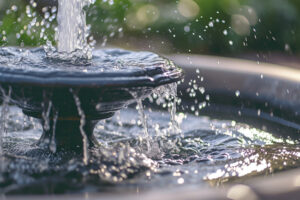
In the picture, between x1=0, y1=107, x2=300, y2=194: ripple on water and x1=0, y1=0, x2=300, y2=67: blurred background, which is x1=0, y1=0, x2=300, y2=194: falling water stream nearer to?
x1=0, y1=107, x2=300, y2=194: ripple on water

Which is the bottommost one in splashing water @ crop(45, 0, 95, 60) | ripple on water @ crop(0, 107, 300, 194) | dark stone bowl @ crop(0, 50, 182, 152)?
ripple on water @ crop(0, 107, 300, 194)

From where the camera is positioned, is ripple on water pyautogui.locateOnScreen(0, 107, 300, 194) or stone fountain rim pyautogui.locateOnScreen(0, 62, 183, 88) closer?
stone fountain rim pyautogui.locateOnScreen(0, 62, 183, 88)

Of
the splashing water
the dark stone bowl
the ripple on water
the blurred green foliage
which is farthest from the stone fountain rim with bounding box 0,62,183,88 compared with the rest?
the blurred green foliage

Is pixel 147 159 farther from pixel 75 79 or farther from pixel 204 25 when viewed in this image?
pixel 204 25

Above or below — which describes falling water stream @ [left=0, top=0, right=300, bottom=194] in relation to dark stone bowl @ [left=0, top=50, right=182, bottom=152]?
below

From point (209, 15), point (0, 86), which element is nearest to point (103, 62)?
point (0, 86)

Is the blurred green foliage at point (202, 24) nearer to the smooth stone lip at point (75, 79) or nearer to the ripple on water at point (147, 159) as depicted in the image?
the ripple on water at point (147, 159)

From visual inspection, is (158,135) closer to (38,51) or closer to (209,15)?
(38,51)

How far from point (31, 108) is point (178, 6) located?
22.3ft

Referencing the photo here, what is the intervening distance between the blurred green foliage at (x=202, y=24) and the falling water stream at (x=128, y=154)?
4560 millimetres

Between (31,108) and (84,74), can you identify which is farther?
(31,108)

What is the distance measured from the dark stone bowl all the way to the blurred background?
215 inches

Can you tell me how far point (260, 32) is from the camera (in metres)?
8.42

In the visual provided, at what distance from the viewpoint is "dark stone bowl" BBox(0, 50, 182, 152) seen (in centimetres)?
214
